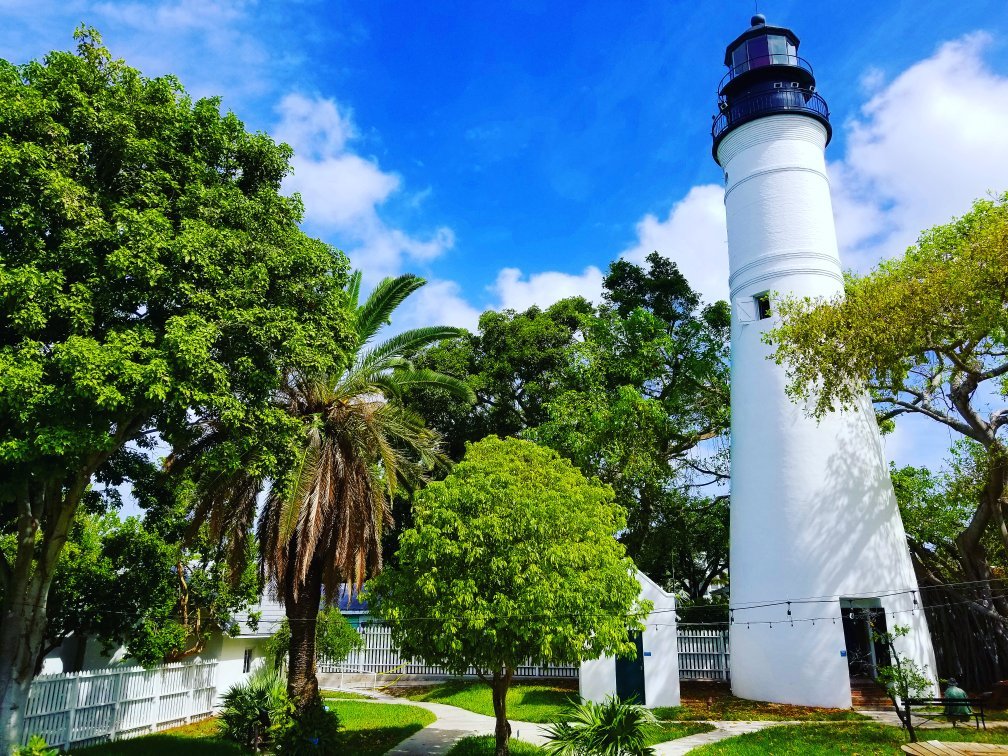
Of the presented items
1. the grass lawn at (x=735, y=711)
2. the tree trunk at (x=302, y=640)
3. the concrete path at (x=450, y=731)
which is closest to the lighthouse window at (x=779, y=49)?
the grass lawn at (x=735, y=711)

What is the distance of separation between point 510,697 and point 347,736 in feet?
18.7

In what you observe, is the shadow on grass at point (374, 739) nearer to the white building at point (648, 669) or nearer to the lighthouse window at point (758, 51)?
the white building at point (648, 669)

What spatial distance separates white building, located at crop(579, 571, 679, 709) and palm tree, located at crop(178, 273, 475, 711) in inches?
263

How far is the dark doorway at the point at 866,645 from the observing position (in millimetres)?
16297

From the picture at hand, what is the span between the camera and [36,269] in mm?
8891

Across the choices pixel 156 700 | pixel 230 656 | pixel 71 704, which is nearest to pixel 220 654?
pixel 230 656

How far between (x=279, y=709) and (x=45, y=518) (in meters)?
5.63

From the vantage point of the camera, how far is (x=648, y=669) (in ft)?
54.9

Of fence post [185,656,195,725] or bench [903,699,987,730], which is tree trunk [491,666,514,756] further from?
fence post [185,656,195,725]

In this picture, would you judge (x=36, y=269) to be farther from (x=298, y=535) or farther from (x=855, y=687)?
(x=855, y=687)

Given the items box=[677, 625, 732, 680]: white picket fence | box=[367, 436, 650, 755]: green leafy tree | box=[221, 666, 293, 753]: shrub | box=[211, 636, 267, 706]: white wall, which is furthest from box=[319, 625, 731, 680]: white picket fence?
box=[367, 436, 650, 755]: green leafy tree

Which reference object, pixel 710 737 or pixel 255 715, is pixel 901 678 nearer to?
pixel 710 737

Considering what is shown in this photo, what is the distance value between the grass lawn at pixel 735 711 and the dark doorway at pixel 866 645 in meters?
1.84

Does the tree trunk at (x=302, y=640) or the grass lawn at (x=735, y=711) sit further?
the grass lawn at (x=735, y=711)
